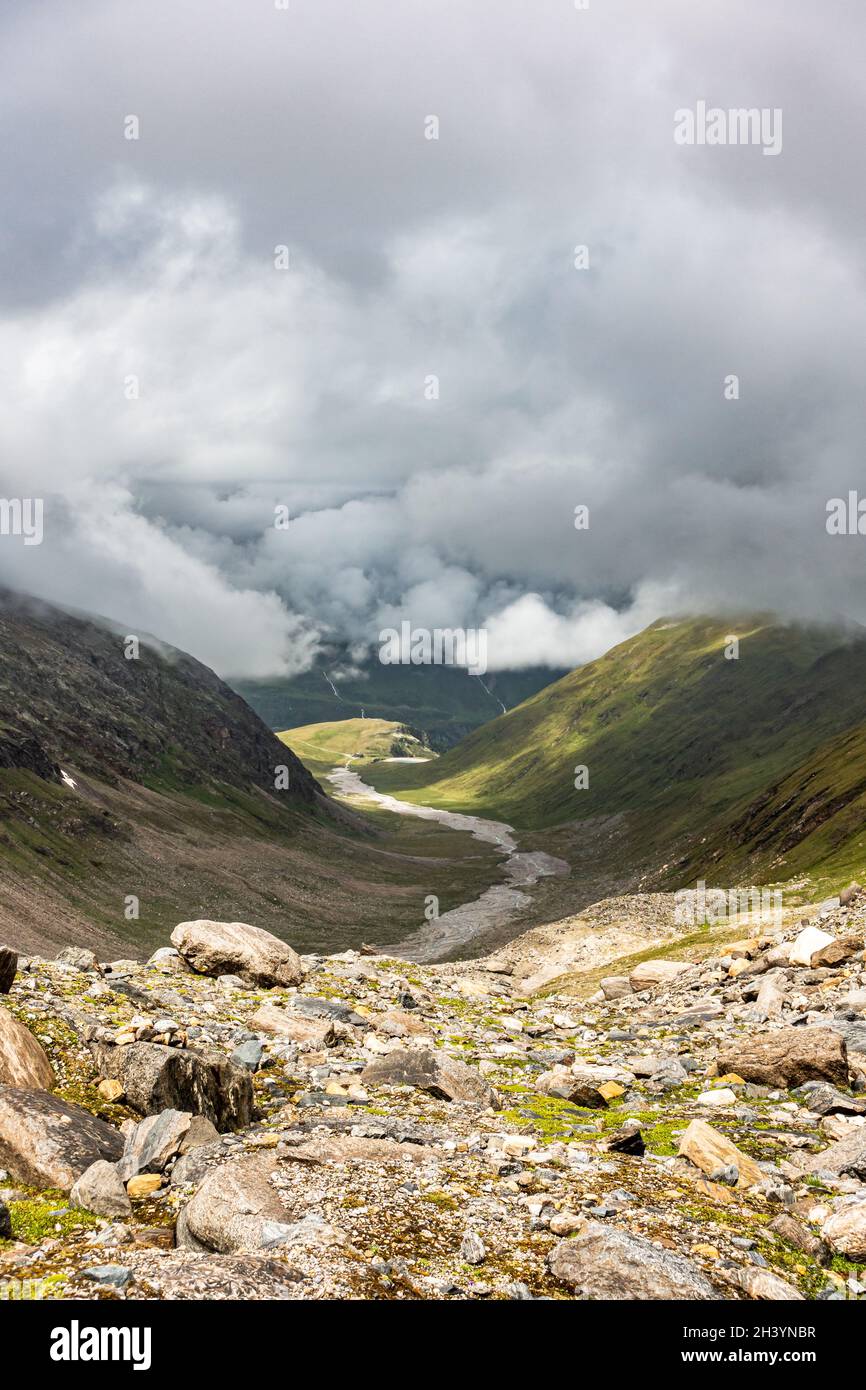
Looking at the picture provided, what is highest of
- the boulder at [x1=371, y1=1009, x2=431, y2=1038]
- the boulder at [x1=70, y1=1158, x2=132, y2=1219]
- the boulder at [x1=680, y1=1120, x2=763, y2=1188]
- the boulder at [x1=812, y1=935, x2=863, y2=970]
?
the boulder at [x1=812, y1=935, x2=863, y2=970]

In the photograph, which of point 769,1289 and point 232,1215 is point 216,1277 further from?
point 769,1289

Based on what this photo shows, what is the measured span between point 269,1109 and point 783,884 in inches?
2991

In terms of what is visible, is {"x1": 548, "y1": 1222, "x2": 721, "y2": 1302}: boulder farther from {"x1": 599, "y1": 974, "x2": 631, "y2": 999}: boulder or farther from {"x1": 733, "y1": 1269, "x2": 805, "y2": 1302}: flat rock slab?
{"x1": 599, "y1": 974, "x2": 631, "y2": 999}: boulder

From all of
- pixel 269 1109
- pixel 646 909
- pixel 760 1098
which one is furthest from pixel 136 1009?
pixel 646 909

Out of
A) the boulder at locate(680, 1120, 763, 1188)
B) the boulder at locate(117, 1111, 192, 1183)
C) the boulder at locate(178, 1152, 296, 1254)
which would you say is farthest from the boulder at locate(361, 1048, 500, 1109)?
the boulder at locate(178, 1152, 296, 1254)

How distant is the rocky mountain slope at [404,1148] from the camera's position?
10789 mm

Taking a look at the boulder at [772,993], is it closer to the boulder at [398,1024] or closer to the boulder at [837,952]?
the boulder at [837,952]

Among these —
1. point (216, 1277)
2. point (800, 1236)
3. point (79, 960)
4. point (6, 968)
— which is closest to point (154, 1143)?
point (216, 1277)

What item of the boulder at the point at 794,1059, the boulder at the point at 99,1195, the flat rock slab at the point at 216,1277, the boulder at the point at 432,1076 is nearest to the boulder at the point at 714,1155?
the boulder at the point at 432,1076

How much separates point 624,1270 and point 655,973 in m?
37.3

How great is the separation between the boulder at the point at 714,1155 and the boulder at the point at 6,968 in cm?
1679

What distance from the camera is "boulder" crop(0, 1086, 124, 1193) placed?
1330cm

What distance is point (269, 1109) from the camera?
1889cm

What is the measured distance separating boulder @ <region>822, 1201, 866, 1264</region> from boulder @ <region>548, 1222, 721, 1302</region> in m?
2.79
